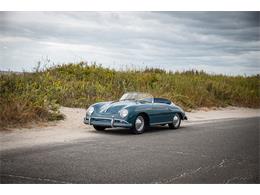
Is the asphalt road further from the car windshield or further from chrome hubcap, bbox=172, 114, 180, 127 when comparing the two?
chrome hubcap, bbox=172, 114, 180, 127

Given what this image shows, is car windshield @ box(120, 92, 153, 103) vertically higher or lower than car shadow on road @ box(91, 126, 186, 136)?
higher

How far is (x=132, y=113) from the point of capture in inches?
414

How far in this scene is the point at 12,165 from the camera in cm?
660

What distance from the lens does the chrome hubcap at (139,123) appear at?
10.8m

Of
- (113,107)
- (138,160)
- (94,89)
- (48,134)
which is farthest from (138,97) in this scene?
(94,89)

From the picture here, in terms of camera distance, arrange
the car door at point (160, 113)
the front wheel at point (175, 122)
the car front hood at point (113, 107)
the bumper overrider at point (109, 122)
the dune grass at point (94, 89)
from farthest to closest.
→ the dune grass at point (94, 89), the front wheel at point (175, 122), the car door at point (160, 113), the car front hood at point (113, 107), the bumper overrider at point (109, 122)

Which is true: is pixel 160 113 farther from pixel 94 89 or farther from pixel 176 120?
pixel 94 89

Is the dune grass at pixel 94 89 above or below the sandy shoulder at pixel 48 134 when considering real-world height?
above

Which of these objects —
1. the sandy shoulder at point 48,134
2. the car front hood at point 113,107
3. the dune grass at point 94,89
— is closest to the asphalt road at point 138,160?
the sandy shoulder at point 48,134

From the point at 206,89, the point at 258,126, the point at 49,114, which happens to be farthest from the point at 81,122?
the point at 206,89

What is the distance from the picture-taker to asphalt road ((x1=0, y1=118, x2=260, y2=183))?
604cm

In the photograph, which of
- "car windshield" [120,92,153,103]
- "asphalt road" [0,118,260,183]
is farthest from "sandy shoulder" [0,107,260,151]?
"car windshield" [120,92,153,103]

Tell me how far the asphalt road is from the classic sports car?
331 mm

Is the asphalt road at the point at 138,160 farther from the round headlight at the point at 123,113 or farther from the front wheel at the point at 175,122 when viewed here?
the front wheel at the point at 175,122
